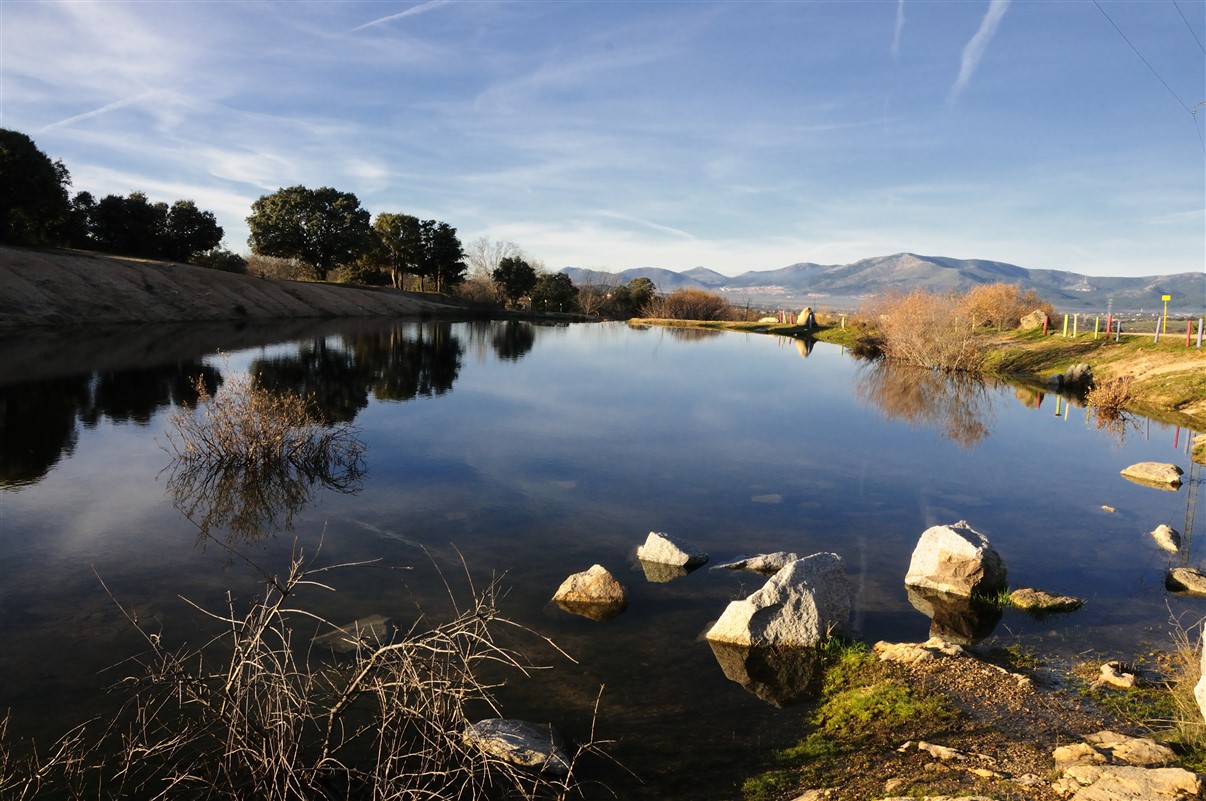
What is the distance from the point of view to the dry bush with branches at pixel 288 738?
4.62 m

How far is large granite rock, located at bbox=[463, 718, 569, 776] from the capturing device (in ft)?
19.6

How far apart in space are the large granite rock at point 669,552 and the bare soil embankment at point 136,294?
127 ft

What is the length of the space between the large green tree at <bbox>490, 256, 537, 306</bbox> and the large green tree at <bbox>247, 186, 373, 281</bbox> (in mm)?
16031

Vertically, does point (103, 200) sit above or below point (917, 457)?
above

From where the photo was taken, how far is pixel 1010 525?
1397cm

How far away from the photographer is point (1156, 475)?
17.4 meters

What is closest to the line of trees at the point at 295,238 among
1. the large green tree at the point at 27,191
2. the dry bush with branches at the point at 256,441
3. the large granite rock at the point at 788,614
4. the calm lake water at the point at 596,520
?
the large green tree at the point at 27,191

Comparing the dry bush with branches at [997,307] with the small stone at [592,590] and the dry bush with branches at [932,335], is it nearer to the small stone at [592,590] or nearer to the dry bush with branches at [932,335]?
the dry bush with branches at [932,335]

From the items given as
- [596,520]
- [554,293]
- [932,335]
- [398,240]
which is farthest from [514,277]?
[596,520]

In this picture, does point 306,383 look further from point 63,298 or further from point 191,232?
point 191,232

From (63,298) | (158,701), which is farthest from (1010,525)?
(63,298)

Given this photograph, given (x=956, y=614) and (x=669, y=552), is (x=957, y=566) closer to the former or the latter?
(x=956, y=614)

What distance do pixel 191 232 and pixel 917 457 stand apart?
2647 inches

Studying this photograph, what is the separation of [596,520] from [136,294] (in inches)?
1849
